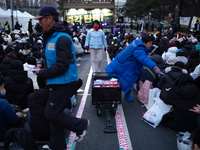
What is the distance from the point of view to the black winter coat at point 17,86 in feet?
14.5

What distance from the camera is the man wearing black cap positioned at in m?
2.73

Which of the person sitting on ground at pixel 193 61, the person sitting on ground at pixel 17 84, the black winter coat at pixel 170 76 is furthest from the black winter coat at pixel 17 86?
the person sitting on ground at pixel 193 61

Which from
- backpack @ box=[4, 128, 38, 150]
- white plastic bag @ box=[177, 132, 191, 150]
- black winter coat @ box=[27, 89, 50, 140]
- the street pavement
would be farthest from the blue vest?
white plastic bag @ box=[177, 132, 191, 150]

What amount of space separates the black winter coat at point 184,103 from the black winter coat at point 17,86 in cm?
304

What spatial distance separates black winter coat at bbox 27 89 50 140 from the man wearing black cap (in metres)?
0.40

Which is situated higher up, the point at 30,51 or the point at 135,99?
the point at 30,51

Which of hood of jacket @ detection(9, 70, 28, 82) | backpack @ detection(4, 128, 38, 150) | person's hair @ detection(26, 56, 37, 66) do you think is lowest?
A: backpack @ detection(4, 128, 38, 150)

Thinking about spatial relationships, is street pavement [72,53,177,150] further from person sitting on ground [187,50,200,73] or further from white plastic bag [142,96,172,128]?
person sitting on ground [187,50,200,73]

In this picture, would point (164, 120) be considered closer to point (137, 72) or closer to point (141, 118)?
point (141, 118)

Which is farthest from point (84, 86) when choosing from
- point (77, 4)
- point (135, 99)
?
point (77, 4)

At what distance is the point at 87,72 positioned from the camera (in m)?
9.36

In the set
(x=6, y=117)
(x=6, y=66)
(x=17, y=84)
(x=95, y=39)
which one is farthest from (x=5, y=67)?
(x=95, y=39)

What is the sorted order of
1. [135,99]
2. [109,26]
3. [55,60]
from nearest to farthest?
[55,60]
[135,99]
[109,26]

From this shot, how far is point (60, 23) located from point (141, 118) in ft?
9.53
